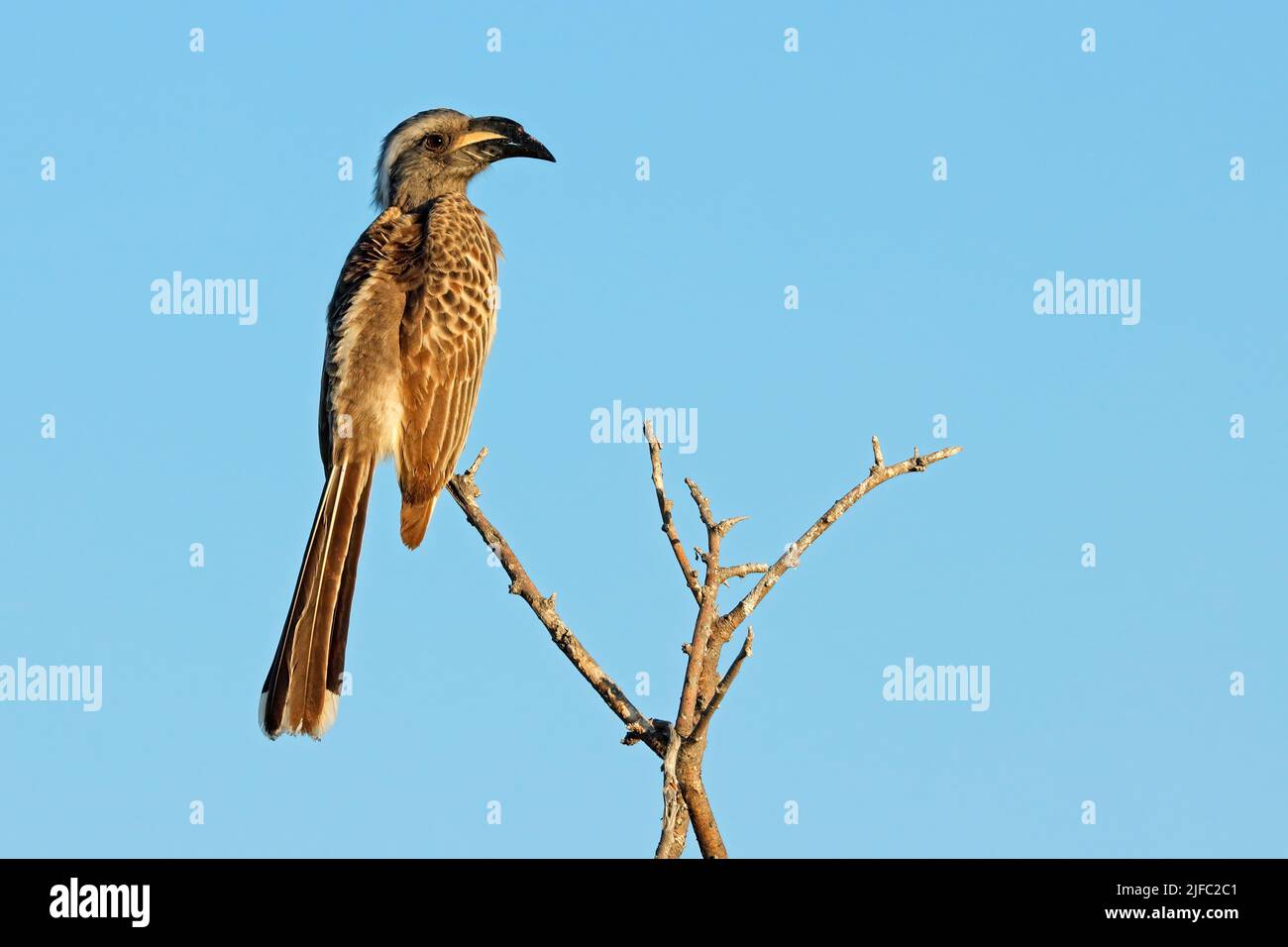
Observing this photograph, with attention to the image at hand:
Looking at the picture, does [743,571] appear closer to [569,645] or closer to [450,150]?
[569,645]

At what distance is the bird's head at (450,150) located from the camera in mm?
8516

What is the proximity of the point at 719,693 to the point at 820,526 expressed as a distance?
2.26 feet

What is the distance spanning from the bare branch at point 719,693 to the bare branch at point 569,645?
0.26m

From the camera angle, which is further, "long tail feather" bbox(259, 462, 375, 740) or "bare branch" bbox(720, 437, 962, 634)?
"long tail feather" bbox(259, 462, 375, 740)

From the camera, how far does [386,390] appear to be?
7000 mm

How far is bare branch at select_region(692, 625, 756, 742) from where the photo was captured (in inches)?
179

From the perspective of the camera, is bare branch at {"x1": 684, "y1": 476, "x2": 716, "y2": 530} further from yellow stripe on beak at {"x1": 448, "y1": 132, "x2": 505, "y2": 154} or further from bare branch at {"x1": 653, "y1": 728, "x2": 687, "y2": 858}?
yellow stripe on beak at {"x1": 448, "y1": 132, "x2": 505, "y2": 154}

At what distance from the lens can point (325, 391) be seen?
7160 mm

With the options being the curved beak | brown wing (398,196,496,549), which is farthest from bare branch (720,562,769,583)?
the curved beak

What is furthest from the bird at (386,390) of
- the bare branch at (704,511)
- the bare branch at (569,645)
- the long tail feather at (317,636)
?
the bare branch at (704,511)
